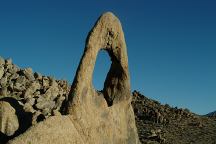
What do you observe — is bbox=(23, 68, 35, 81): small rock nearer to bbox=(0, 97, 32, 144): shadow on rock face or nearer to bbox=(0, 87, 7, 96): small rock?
bbox=(0, 87, 7, 96): small rock

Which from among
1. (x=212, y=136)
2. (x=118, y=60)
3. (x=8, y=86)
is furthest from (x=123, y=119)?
(x=212, y=136)

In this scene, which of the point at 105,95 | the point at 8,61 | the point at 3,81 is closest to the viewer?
the point at 105,95

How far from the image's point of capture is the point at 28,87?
74.8 ft

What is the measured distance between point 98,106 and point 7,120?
8.83ft

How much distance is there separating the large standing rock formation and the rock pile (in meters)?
4.06

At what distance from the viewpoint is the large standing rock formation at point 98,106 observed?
11359 mm

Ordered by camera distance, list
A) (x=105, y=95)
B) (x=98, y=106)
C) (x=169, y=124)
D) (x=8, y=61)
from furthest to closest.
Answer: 1. (x=169, y=124)
2. (x=8, y=61)
3. (x=105, y=95)
4. (x=98, y=106)

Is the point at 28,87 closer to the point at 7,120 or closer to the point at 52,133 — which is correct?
the point at 7,120

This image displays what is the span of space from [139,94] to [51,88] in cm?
2272

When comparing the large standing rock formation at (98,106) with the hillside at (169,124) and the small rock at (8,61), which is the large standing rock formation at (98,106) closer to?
the small rock at (8,61)

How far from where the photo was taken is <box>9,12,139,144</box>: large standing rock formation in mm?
11359

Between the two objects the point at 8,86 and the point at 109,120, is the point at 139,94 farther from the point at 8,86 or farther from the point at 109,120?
the point at 109,120

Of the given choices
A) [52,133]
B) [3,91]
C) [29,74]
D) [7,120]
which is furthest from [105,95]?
[29,74]

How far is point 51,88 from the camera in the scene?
24.2 metres
